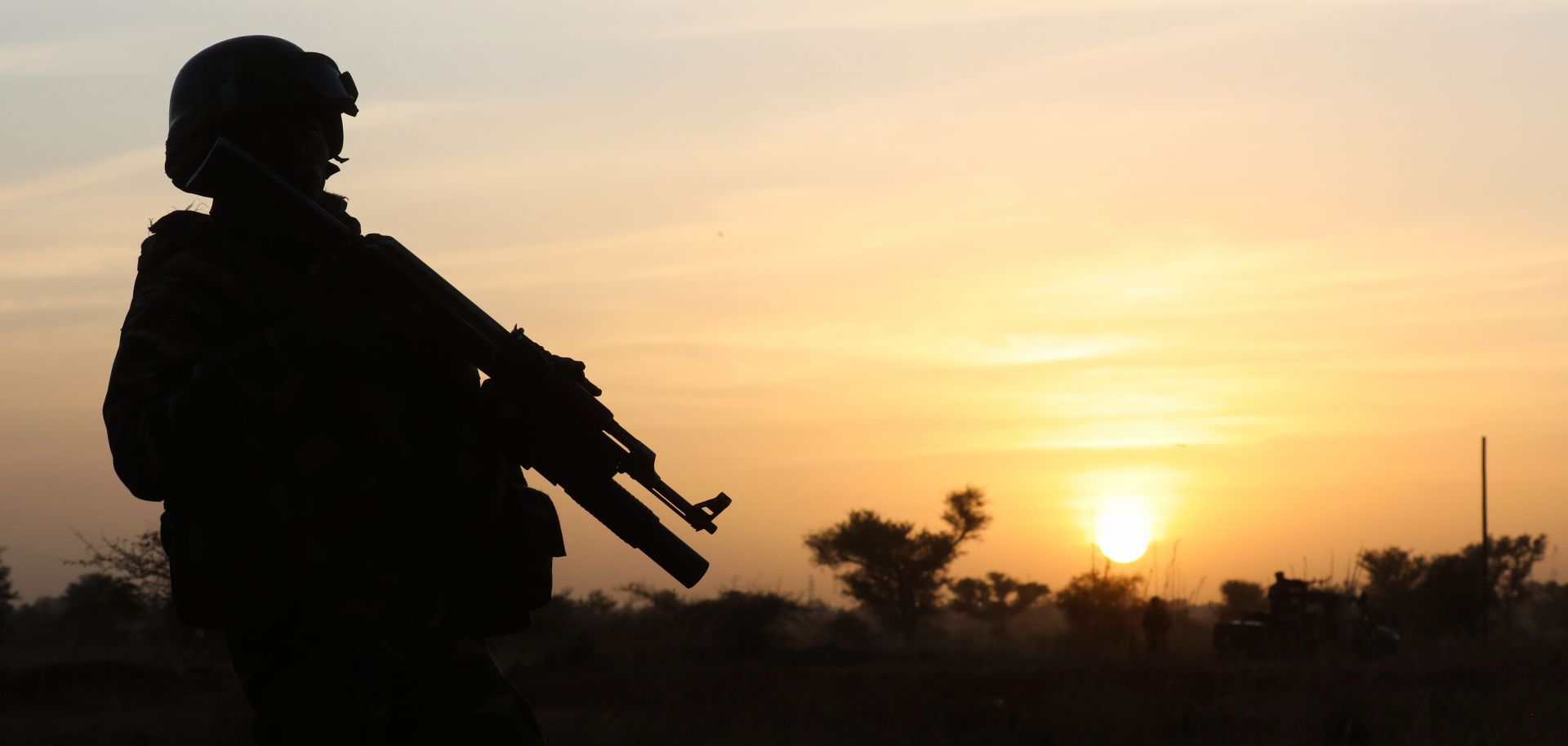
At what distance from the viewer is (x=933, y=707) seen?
13086 mm

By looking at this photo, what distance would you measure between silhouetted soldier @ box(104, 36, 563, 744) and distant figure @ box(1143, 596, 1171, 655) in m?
23.9

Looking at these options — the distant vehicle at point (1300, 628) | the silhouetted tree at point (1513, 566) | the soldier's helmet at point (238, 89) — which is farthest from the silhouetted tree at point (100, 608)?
the silhouetted tree at point (1513, 566)

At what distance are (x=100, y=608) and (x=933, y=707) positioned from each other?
18.4 m

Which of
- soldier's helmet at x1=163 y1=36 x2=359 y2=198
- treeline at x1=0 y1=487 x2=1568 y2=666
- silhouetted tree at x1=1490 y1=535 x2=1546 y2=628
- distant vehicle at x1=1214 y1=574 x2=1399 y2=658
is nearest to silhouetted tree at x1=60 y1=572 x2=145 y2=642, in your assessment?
treeline at x1=0 y1=487 x2=1568 y2=666

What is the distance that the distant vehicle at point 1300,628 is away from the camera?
2756 cm

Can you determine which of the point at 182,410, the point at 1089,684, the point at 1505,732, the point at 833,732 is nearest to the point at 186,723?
the point at 833,732

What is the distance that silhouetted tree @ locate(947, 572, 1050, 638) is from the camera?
66.1 meters

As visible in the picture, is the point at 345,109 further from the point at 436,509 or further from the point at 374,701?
the point at 374,701

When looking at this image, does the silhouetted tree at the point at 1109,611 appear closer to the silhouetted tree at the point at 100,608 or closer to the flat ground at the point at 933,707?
the flat ground at the point at 933,707

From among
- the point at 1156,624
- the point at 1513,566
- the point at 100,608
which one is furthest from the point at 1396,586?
the point at 100,608

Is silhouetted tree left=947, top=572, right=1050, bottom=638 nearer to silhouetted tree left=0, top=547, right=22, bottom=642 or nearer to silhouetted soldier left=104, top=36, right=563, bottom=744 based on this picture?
silhouetted tree left=0, top=547, right=22, bottom=642

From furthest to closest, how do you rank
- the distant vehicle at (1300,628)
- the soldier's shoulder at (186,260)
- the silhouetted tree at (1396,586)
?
the silhouetted tree at (1396,586), the distant vehicle at (1300,628), the soldier's shoulder at (186,260)

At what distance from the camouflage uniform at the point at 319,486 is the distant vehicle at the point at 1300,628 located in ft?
78.4

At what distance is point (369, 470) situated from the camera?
3582mm
